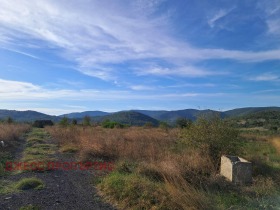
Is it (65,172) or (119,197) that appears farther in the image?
(65,172)

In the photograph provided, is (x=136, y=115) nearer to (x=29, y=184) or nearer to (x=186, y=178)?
(x=186, y=178)

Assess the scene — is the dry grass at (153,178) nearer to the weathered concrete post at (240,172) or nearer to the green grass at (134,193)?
the green grass at (134,193)

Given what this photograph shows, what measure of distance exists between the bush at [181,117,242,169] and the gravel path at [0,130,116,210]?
421 centimetres

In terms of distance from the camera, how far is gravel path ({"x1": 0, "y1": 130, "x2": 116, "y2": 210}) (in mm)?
7215

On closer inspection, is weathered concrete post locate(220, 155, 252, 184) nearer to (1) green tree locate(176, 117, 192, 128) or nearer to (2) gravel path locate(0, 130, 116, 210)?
(2) gravel path locate(0, 130, 116, 210)

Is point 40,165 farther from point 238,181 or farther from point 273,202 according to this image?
point 273,202

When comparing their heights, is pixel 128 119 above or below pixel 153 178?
above

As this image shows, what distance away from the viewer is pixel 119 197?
25.2 ft

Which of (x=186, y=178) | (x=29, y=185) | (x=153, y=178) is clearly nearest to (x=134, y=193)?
(x=153, y=178)

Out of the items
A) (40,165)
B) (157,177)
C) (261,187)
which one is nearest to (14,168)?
(40,165)

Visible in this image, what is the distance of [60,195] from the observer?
8164 mm

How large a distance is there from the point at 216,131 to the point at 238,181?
303cm

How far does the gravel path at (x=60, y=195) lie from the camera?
23.7ft

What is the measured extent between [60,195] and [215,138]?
247 inches
